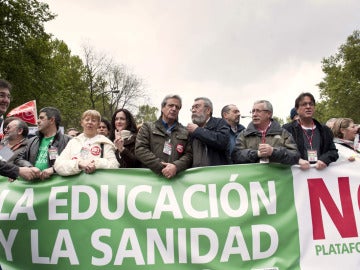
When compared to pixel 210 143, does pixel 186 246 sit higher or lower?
lower

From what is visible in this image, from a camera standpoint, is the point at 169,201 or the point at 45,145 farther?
the point at 45,145

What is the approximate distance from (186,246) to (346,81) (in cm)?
3719

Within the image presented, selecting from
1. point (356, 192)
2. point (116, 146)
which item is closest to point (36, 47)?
point (116, 146)

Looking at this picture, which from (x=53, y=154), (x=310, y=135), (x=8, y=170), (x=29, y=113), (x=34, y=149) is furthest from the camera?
(x=29, y=113)

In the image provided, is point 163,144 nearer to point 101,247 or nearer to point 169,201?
point 169,201

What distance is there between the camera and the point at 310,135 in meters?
4.70

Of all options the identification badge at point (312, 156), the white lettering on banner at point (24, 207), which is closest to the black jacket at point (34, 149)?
the white lettering on banner at point (24, 207)

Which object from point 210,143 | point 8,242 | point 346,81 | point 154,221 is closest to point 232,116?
point 210,143

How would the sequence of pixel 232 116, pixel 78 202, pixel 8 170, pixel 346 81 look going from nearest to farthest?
1. pixel 8 170
2. pixel 78 202
3. pixel 232 116
4. pixel 346 81

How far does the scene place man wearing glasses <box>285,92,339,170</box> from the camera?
4.45 meters

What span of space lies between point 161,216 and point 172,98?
1.33 m

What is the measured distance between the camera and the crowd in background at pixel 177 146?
4.20m

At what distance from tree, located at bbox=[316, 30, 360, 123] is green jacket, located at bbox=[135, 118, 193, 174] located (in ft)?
117

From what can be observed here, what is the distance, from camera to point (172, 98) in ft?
14.8
